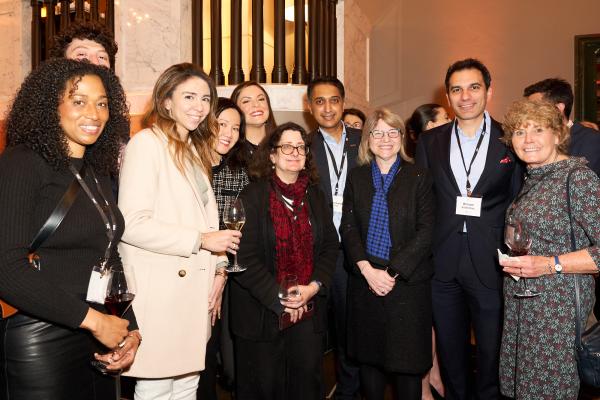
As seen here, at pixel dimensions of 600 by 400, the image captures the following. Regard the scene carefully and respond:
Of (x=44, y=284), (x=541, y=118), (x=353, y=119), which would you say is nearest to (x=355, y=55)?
(x=353, y=119)

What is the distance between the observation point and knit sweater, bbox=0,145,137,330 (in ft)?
4.33

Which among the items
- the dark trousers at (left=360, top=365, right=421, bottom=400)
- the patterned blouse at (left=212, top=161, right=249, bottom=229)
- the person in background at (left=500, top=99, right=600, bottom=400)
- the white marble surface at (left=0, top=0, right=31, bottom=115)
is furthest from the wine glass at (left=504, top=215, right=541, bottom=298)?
the white marble surface at (left=0, top=0, right=31, bottom=115)

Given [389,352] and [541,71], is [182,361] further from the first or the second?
[541,71]

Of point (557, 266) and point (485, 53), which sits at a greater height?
point (485, 53)

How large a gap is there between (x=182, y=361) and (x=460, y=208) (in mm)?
1663

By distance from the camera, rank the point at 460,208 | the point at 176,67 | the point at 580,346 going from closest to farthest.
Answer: the point at 580,346 < the point at 176,67 < the point at 460,208

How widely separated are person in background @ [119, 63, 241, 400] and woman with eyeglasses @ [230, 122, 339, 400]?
0.24m

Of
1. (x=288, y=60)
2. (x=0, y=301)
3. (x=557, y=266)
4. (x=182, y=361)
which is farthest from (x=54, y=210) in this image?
(x=288, y=60)

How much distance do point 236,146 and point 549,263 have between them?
187 cm

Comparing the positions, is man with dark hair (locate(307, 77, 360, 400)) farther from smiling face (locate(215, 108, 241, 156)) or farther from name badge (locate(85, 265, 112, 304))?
name badge (locate(85, 265, 112, 304))

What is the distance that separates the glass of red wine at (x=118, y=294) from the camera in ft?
4.96

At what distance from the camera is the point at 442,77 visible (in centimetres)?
667

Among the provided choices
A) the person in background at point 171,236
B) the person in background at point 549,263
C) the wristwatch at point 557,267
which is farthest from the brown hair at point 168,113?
→ the wristwatch at point 557,267

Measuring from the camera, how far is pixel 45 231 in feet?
4.58
